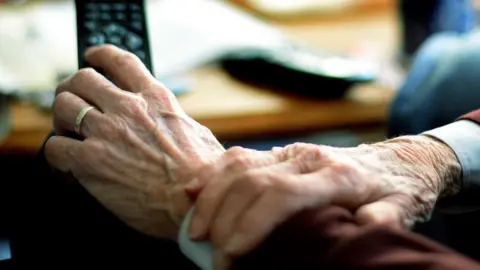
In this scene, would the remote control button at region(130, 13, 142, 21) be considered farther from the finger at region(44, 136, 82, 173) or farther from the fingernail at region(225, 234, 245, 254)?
the fingernail at region(225, 234, 245, 254)

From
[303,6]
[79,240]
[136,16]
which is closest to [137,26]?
[136,16]

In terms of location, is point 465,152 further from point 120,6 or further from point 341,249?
point 120,6

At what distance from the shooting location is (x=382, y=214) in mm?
460

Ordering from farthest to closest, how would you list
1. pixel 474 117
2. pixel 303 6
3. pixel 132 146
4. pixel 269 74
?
pixel 303 6
pixel 269 74
pixel 474 117
pixel 132 146

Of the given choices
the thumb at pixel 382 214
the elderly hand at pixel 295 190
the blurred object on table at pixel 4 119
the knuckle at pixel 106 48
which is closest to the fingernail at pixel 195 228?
the elderly hand at pixel 295 190

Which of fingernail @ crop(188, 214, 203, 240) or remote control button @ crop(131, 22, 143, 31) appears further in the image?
remote control button @ crop(131, 22, 143, 31)

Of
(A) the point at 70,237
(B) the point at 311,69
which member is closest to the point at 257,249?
(A) the point at 70,237

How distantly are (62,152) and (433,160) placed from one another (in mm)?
307

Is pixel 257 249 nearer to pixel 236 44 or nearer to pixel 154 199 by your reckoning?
pixel 154 199

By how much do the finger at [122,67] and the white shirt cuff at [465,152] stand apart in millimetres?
256

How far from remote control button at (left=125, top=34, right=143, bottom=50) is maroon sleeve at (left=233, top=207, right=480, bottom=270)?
308mm

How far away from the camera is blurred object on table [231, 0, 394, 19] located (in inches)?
55.4

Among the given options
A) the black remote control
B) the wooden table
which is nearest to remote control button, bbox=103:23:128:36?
the black remote control

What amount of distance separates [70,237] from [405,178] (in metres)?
0.27
